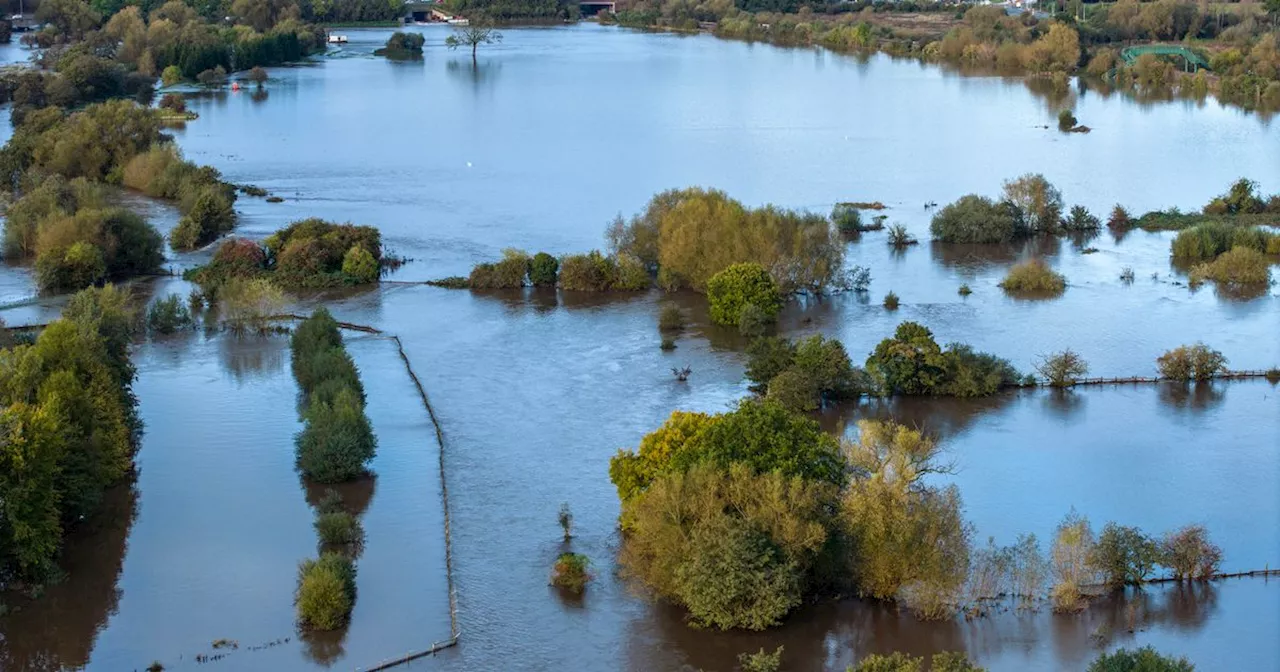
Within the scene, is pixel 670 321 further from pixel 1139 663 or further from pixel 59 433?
pixel 1139 663

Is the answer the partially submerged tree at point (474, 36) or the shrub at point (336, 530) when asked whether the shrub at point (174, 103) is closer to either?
the partially submerged tree at point (474, 36)

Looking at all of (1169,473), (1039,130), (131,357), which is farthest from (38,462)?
(1039,130)

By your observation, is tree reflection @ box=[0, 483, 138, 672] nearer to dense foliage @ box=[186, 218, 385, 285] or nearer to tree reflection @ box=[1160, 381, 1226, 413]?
dense foliage @ box=[186, 218, 385, 285]

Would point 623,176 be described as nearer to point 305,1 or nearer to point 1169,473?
→ point 1169,473

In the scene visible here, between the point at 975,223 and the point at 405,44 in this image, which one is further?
the point at 405,44

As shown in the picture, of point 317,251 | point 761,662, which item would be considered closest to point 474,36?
point 317,251

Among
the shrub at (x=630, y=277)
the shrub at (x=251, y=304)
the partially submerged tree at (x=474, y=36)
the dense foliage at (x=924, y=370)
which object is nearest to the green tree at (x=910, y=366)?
the dense foliage at (x=924, y=370)
